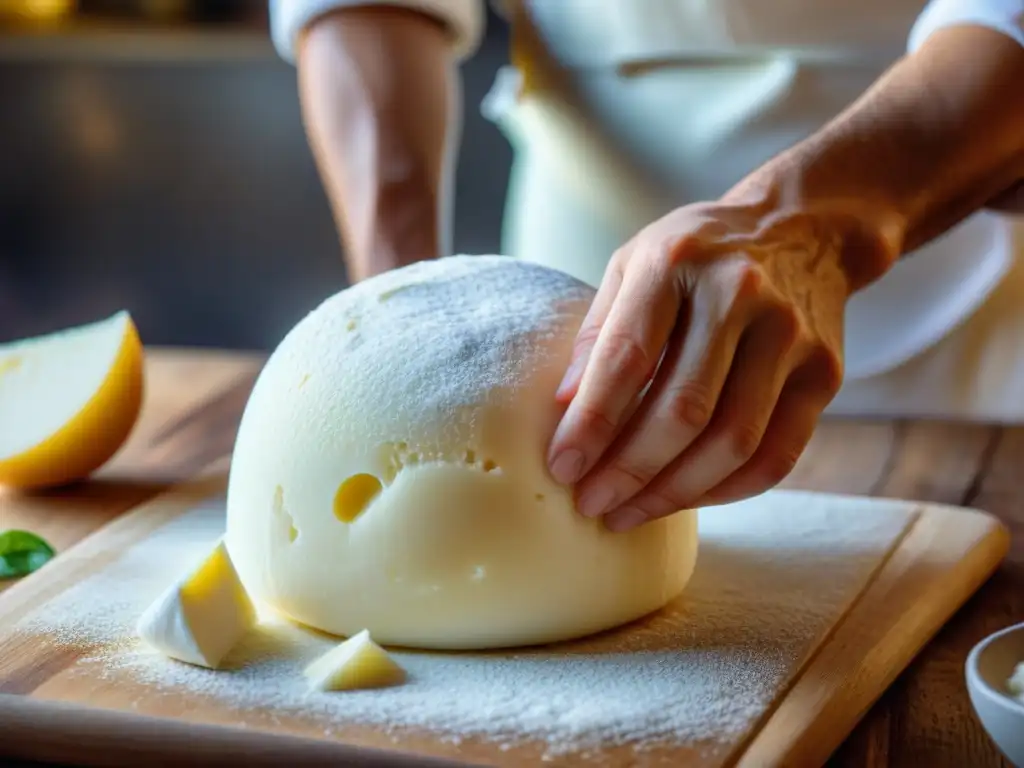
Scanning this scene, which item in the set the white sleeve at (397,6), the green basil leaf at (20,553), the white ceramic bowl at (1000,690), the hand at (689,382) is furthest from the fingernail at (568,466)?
the white sleeve at (397,6)

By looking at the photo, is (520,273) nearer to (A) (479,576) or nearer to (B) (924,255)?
(A) (479,576)

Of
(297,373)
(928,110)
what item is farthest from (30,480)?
(928,110)

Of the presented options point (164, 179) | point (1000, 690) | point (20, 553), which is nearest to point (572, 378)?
point (1000, 690)

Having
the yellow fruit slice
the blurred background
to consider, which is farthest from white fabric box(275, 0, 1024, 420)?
the blurred background

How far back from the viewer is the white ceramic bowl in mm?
807

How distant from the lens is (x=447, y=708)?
93 cm

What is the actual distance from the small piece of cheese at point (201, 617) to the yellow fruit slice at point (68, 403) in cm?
46

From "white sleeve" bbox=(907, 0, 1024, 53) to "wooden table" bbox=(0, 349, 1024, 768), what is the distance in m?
0.52

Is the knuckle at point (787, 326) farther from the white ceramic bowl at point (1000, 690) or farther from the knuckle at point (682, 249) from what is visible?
the white ceramic bowl at point (1000, 690)

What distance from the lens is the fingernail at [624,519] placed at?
41.5 inches

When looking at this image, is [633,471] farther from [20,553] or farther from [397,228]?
[397,228]

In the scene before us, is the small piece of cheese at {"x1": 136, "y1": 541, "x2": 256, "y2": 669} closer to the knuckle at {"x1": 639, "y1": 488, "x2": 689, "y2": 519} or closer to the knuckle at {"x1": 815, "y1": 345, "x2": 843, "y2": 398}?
the knuckle at {"x1": 639, "y1": 488, "x2": 689, "y2": 519}

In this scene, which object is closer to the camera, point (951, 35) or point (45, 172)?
point (951, 35)

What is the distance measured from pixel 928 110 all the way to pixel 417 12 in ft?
2.63
